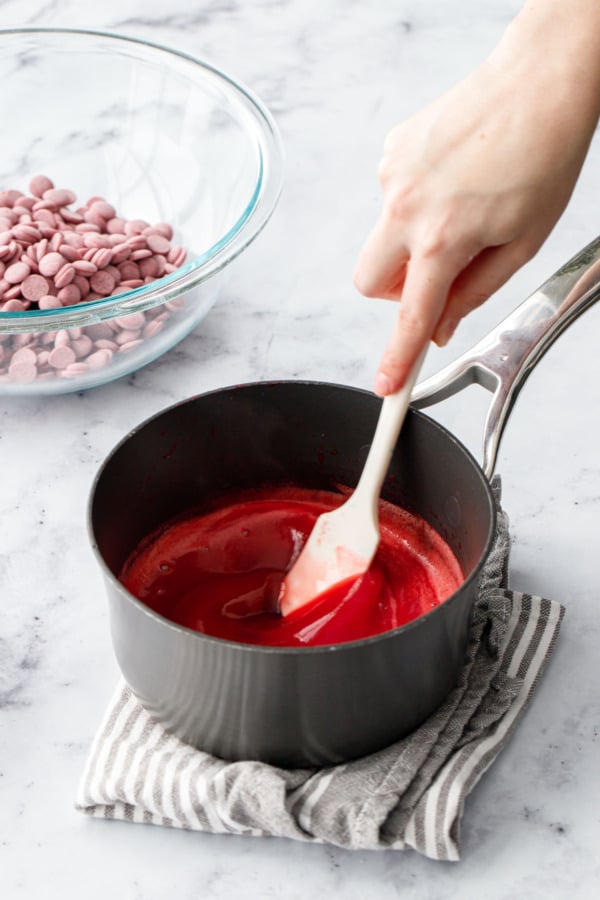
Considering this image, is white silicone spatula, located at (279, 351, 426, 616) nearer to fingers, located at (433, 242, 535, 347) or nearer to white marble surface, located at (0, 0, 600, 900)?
fingers, located at (433, 242, 535, 347)

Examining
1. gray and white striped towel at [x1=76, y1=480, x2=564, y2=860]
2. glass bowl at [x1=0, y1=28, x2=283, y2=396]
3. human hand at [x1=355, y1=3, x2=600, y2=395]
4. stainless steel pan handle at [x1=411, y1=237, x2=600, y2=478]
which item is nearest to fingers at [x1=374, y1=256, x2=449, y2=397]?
human hand at [x1=355, y1=3, x2=600, y2=395]

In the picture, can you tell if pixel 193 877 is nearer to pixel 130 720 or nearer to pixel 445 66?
pixel 130 720

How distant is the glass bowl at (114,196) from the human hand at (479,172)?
0.41 m

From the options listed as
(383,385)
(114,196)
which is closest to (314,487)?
(383,385)

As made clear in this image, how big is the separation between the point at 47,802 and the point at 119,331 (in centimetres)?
53

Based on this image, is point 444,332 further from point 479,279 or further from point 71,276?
point 71,276

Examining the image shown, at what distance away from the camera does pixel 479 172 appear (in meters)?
0.84

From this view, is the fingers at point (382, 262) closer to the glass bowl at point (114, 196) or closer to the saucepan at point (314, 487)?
the saucepan at point (314, 487)

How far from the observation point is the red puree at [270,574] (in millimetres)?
989

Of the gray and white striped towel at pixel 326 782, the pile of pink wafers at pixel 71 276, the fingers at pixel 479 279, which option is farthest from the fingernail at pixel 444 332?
the pile of pink wafers at pixel 71 276

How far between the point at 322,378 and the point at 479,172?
0.56 meters

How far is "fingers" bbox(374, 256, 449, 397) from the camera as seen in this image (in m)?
0.87

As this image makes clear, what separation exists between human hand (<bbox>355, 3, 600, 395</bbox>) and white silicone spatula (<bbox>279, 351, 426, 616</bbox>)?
135 millimetres

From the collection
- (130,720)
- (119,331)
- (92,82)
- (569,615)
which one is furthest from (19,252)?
(569,615)
